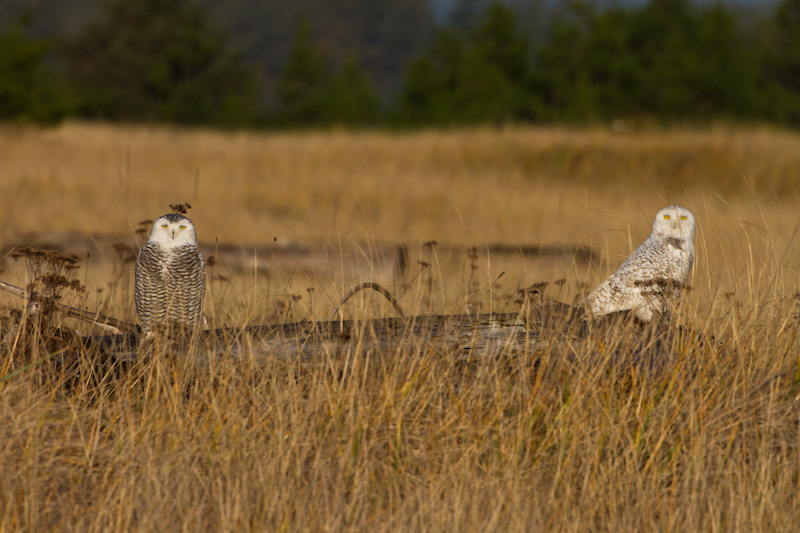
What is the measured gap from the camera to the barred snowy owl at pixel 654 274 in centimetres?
288

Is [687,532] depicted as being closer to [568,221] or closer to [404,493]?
[404,493]

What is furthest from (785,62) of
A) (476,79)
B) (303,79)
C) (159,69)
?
(159,69)

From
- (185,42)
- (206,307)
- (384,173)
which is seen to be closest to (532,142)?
(384,173)

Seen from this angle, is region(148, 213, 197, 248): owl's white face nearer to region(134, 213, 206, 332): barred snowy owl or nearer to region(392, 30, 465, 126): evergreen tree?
region(134, 213, 206, 332): barred snowy owl

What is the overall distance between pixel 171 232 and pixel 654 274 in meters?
1.74

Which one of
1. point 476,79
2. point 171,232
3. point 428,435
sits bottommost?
point 428,435

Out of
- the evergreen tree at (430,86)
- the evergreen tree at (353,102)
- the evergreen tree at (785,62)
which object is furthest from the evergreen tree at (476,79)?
the evergreen tree at (785,62)

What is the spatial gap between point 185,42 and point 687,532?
33.5 m

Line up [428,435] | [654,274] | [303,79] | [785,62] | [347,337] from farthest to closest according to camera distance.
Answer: [303,79] → [785,62] → [654,274] → [347,337] → [428,435]

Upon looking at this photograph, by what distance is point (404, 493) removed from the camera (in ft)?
7.50

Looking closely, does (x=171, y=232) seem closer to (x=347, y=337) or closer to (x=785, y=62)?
(x=347, y=337)

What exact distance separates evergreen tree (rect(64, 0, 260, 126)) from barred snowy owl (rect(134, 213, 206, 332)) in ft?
93.6

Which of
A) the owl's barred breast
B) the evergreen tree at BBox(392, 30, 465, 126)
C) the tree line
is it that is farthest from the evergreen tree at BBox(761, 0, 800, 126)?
the owl's barred breast

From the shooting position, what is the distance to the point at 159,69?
31.7 meters
